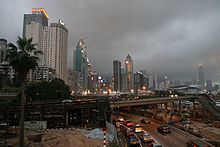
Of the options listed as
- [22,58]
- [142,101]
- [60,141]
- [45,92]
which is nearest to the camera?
[22,58]

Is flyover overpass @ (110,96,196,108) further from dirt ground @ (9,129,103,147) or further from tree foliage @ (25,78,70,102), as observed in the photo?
dirt ground @ (9,129,103,147)

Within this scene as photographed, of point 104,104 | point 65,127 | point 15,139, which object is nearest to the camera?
point 15,139

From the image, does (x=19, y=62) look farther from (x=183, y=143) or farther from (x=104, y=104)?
(x=183, y=143)

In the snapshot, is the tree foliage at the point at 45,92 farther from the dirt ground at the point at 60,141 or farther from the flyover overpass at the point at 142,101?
the dirt ground at the point at 60,141

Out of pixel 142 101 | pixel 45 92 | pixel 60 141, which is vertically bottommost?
pixel 60 141

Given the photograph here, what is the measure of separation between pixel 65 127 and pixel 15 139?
1255 cm

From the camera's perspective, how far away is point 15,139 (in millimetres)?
30609

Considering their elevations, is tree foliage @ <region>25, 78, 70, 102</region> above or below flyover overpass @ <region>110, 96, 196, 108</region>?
above

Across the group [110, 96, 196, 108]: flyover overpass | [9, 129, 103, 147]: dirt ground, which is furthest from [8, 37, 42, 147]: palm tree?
[110, 96, 196, 108]: flyover overpass

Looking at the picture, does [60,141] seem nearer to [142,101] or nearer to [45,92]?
[142,101]

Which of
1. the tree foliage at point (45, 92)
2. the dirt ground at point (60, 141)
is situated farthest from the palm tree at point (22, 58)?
the tree foliage at point (45, 92)

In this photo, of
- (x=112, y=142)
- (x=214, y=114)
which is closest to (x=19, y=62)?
(x=112, y=142)

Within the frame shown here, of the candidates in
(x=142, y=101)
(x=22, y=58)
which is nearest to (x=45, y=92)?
(x=142, y=101)

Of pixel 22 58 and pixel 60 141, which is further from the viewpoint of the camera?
pixel 60 141
